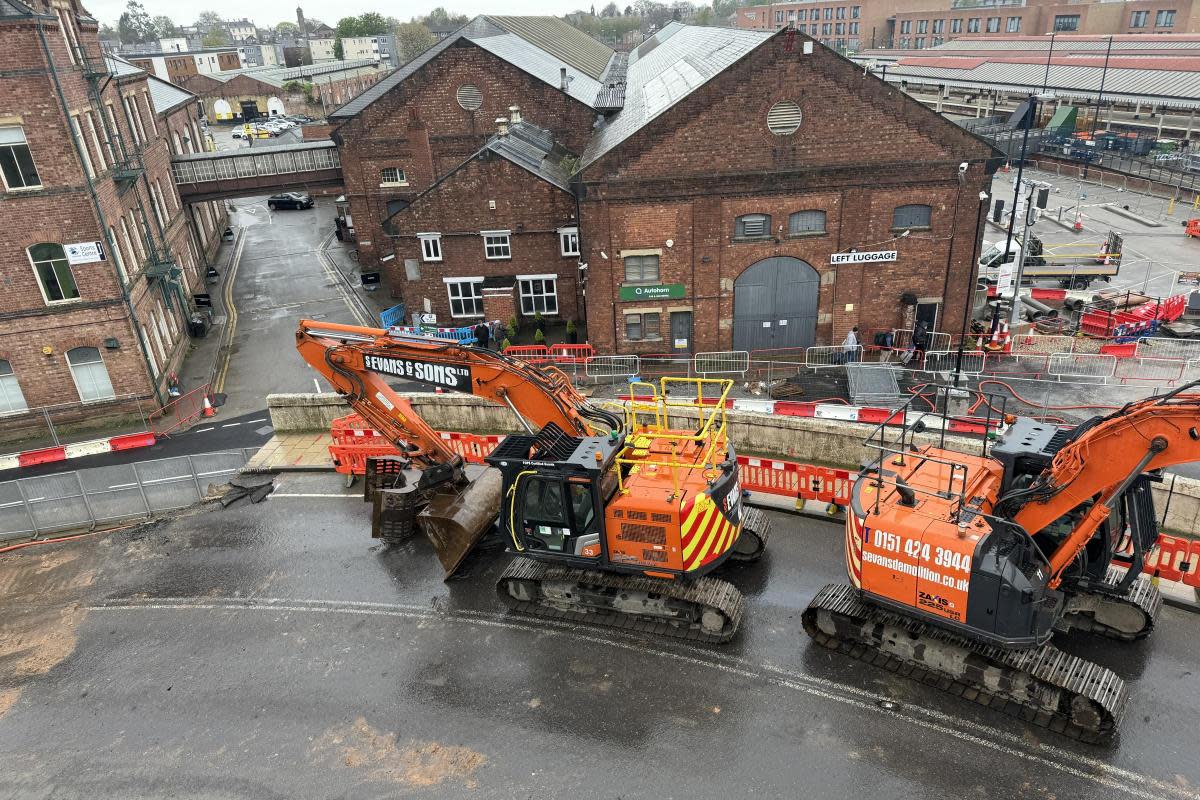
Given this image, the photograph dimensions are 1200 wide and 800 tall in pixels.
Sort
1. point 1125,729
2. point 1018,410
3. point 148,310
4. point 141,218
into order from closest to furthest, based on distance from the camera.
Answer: point 1125,729 → point 1018,410 → point 148,310 → point 141,218

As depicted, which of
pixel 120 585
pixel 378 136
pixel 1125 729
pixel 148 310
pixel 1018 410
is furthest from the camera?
pixel 378 136

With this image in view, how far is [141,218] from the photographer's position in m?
26.2

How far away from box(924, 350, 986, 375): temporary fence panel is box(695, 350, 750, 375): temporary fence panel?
5.39 m

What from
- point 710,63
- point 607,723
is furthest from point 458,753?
point 710,63

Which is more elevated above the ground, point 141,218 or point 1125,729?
point 141,218

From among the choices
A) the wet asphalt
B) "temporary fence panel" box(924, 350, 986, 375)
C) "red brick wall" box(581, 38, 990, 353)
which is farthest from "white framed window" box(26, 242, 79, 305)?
"temporary fence panel" box(924, 350, 986, 375)

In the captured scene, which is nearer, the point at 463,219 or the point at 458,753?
the point at 458,753

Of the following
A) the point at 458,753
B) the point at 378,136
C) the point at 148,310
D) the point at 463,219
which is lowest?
the point at 458,753

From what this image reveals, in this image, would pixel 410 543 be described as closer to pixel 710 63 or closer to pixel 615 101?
pixel 710 63

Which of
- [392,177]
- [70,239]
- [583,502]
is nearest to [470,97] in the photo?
[392,177]

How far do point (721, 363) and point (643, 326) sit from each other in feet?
9.24

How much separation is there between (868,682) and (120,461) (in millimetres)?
19869

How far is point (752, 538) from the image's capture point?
13.6 meters

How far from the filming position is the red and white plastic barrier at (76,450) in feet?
68.0
